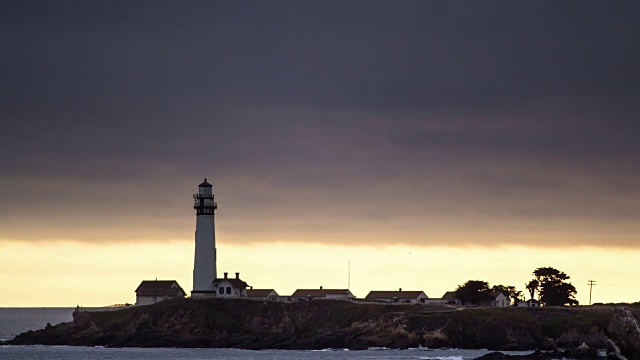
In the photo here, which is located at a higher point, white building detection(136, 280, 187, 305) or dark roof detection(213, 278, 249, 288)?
dark roof detection(213, 278, 249, 288)

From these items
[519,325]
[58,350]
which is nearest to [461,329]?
[519,325]

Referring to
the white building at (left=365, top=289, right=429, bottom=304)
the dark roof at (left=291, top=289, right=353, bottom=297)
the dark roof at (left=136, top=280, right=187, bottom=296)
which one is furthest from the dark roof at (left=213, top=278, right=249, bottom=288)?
the white building at (left=365, top=289, right=429, bottom=304)

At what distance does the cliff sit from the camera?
463ft

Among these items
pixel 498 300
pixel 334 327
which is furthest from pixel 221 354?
pixel 498 300

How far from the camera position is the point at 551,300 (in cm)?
16788

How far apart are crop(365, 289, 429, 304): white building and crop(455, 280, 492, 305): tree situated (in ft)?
30.4

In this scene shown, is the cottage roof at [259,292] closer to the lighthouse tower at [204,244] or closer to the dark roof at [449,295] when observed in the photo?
the lighthouse tower at [204,244]

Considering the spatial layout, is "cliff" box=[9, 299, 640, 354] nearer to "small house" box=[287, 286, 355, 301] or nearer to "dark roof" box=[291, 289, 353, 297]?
"small house" box=[287, 286, 355, 301]

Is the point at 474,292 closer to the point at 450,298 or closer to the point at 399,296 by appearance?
the point at 450,298

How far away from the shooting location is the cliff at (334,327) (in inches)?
5551

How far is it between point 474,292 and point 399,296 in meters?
14.8

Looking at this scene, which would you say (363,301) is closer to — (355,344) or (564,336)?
(355,344)

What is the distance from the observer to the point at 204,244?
16438 cm

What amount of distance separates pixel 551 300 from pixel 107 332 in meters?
54.7
